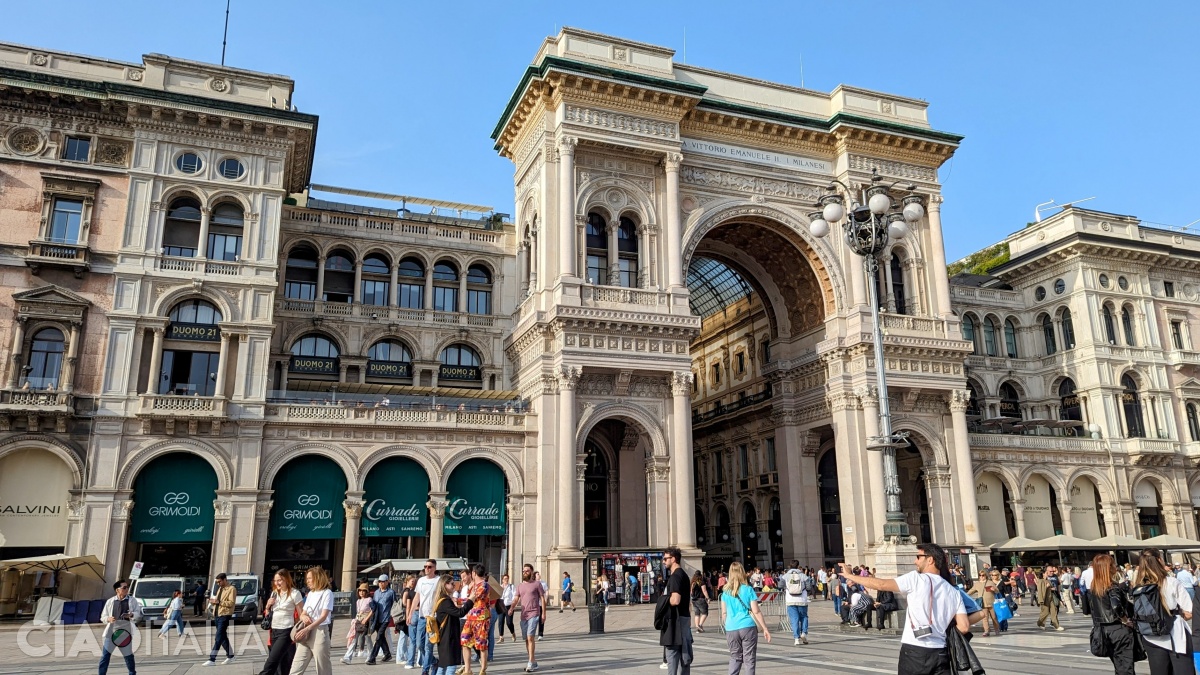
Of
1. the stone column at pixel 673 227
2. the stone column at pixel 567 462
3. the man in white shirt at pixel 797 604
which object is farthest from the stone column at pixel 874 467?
the man in white shirt at pixel 797 604

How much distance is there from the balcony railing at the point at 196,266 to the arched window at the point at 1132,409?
148 feet

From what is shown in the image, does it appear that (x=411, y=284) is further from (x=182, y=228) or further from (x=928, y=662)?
(x=928, y=662)

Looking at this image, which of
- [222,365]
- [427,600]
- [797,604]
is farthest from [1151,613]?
[222,365]

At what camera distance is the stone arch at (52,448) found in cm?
2939

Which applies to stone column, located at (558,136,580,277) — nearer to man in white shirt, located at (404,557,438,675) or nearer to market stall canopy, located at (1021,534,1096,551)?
man in white shirt, located at (404,557,438,675)

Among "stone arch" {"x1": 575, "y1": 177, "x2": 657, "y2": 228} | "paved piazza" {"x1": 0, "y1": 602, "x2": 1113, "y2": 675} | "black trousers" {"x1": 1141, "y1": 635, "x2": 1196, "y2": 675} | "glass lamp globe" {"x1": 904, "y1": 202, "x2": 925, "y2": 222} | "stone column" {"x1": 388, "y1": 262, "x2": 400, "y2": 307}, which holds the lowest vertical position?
"paved piazza" {"x1": 0, "y1": 602, "x2": 1113, "y2": 675}

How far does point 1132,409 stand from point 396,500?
40.0 m

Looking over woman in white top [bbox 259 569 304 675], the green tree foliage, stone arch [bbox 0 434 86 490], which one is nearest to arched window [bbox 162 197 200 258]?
stone arch [bbox 0 434 86 490]

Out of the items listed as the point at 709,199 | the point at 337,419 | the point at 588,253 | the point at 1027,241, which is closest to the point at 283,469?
the point at 337,419

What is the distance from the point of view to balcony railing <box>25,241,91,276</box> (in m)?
31.2

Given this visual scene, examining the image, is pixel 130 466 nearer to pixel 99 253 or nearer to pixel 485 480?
pixel 99 253

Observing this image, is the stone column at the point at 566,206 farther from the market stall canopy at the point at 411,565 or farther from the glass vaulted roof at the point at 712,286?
the glass vaulted roof at the point at 712,286

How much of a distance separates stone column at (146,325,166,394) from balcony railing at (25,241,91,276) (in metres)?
3.39

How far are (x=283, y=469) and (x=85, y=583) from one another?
278 inches
